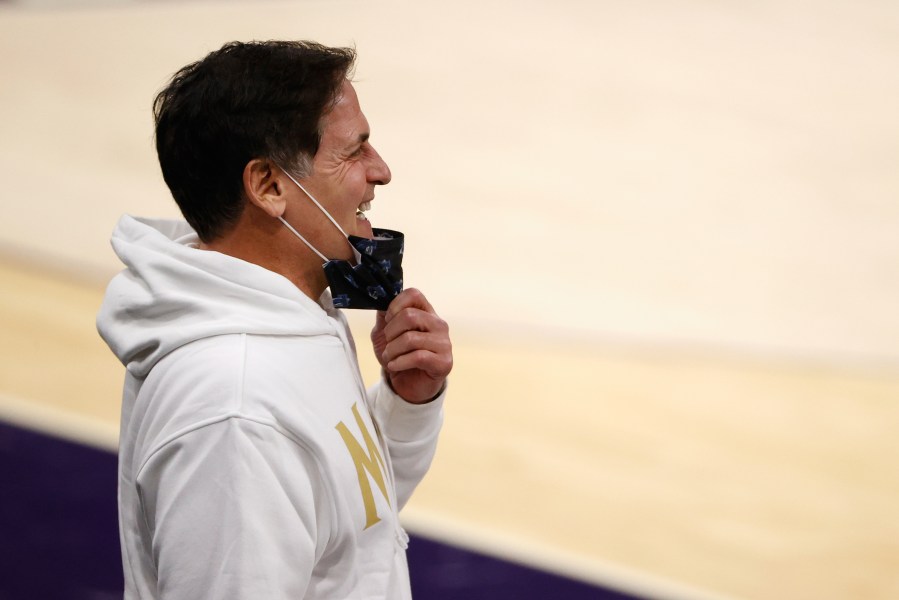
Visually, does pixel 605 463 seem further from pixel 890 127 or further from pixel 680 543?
pixel 890 127

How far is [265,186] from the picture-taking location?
1211 millimetres

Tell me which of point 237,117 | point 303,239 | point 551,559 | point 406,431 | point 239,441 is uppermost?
point 237,117

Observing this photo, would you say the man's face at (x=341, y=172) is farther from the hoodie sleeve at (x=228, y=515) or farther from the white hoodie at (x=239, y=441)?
the hoodie sleeve at (x=228, y=515)

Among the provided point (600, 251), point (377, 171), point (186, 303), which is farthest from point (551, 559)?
point (600, 251)

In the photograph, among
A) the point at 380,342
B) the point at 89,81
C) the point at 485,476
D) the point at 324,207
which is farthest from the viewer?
the point at 89,81

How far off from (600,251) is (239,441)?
3.21m

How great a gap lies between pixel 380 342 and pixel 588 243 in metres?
2.77

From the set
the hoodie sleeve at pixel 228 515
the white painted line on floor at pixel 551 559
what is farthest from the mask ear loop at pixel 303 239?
the white painted line on floor at pixel 551 559

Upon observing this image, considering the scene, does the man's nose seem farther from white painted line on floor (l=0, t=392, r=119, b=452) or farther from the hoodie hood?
white painted line on floor (l=0, t=392, r=119, b=452)

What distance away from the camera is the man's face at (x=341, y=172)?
1.23 meters

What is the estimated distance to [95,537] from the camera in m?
2.36

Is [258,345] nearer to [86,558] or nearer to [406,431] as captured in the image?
[406,431]

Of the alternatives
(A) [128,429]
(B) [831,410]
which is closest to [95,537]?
(A) [128,429]

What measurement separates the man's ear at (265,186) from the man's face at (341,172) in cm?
3
